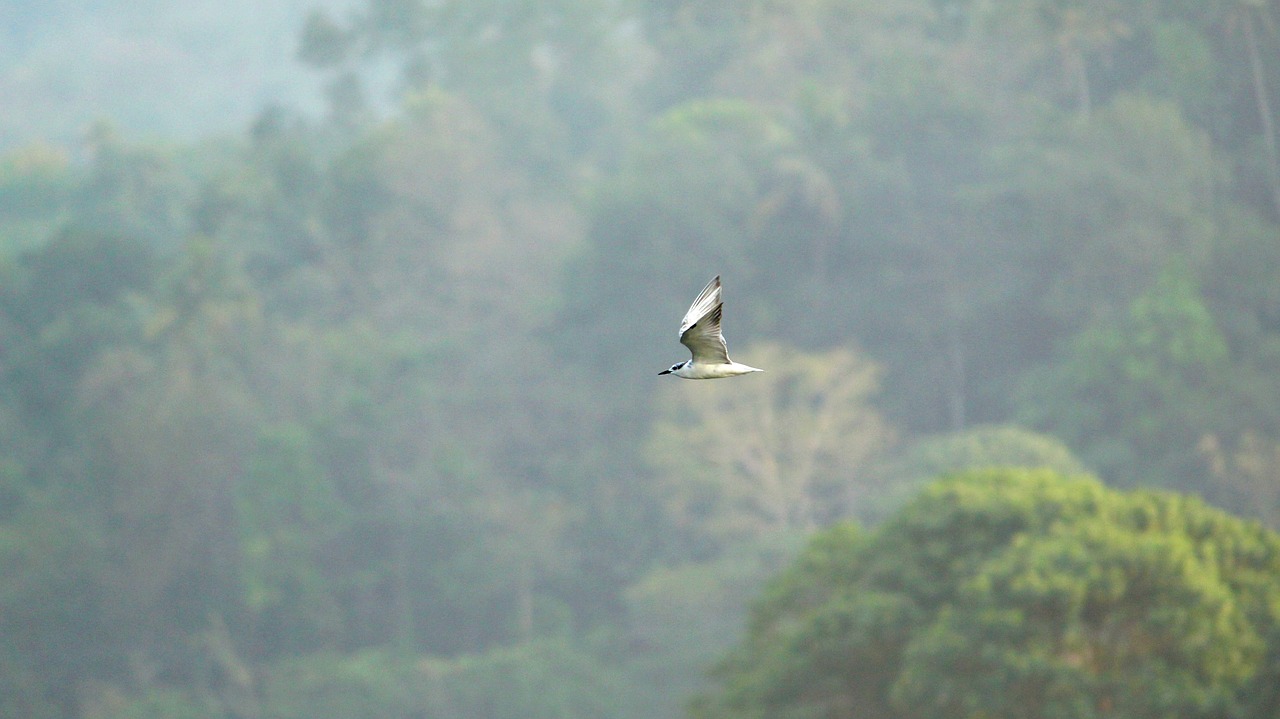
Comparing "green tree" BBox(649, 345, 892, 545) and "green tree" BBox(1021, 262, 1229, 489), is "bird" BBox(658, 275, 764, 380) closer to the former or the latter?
"green tree" BBox(649, 345, 892, 545)

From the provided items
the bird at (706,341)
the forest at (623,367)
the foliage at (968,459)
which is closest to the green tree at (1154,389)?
the forest at (623,367)

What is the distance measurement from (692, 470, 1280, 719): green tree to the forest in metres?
13.0

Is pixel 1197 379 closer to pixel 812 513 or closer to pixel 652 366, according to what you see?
pixel 812 513

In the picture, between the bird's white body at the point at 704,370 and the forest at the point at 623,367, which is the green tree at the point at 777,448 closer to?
the forest at the point at 623,367

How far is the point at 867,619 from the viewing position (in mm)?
26094

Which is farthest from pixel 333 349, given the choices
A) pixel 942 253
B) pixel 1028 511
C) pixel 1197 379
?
pixel 1028 511

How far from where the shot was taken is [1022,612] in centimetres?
2489

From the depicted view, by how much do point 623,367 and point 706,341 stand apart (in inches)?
1954

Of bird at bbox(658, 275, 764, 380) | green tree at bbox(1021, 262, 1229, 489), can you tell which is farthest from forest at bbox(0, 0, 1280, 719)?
bird at bbox(658, 275, 764, 380)

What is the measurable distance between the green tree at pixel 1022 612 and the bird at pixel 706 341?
598 inches

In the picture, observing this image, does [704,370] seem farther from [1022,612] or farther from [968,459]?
[968,459]

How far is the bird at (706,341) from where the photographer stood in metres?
9.89

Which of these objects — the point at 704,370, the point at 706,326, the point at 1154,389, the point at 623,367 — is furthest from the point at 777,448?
the point at 706,326

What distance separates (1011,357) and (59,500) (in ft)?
98.9
